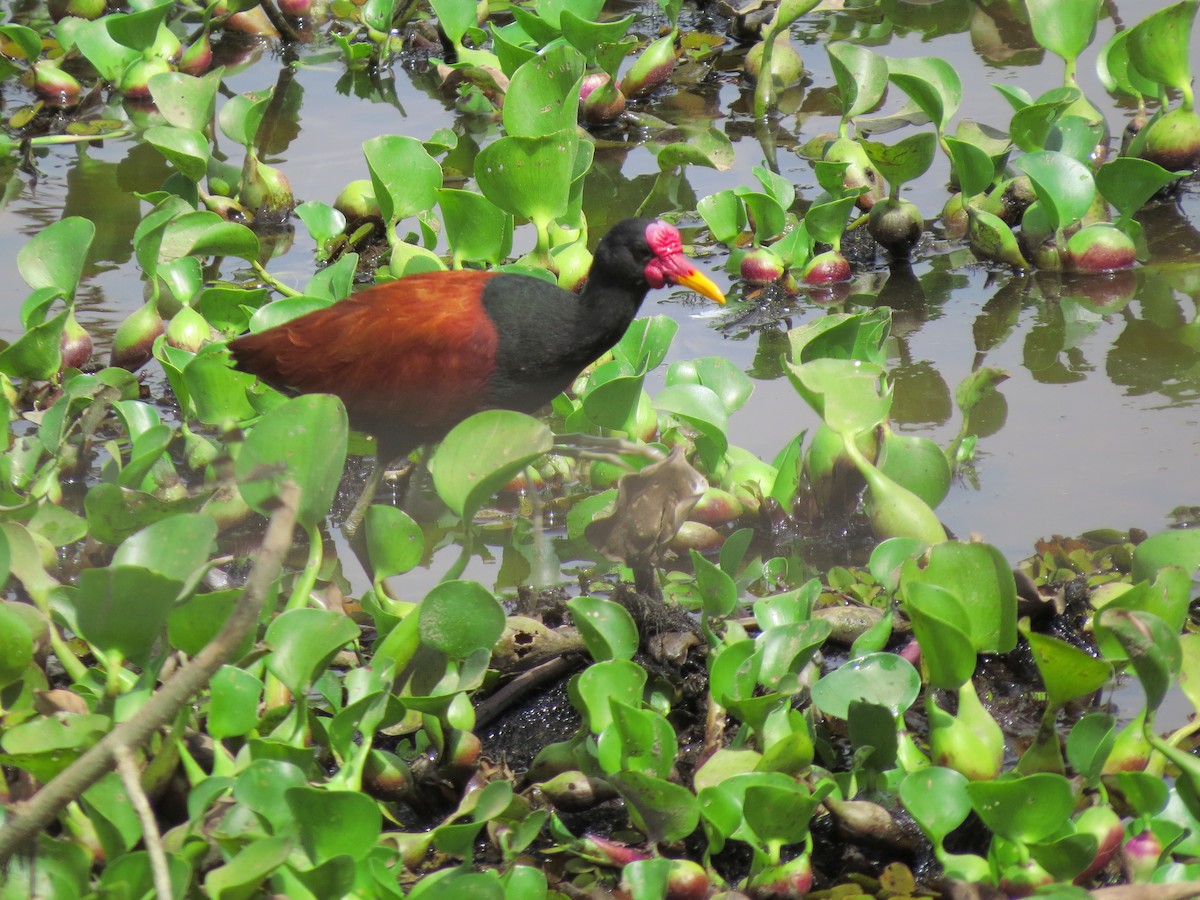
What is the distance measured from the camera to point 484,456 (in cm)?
246

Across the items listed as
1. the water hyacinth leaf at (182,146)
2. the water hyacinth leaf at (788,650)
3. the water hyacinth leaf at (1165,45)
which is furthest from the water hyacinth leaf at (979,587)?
the water hyacinth leaf at (182,146)

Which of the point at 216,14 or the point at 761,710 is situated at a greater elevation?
the point at 761,710

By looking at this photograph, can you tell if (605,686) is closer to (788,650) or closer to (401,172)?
(788,650)

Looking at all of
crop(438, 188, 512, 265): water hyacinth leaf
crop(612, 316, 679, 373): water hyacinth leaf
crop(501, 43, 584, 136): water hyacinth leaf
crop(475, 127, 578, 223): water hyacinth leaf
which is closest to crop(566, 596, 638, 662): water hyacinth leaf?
crop(612, 316, 679, 373): water hyacinth leaf

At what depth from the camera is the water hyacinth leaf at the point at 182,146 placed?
437 centimetres

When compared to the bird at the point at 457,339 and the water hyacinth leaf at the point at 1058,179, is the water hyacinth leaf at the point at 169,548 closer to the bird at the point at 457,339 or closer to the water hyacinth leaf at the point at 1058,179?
the bird at the point at 457,339

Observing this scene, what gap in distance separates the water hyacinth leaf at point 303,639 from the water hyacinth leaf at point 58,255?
196 centimetres

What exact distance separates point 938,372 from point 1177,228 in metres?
1.29

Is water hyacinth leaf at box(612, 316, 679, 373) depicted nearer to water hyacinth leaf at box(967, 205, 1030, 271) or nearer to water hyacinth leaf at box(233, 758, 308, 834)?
water hyacinth leaf at box(967, 205, 1030, 271)

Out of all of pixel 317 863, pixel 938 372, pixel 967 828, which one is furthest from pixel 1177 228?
pixel 317 863

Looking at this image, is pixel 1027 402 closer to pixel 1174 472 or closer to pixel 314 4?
pixel 1174 472

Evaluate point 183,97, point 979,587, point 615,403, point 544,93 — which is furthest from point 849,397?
point 183,97

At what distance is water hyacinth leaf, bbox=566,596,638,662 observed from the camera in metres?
2.48

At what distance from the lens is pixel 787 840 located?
2.20 m
